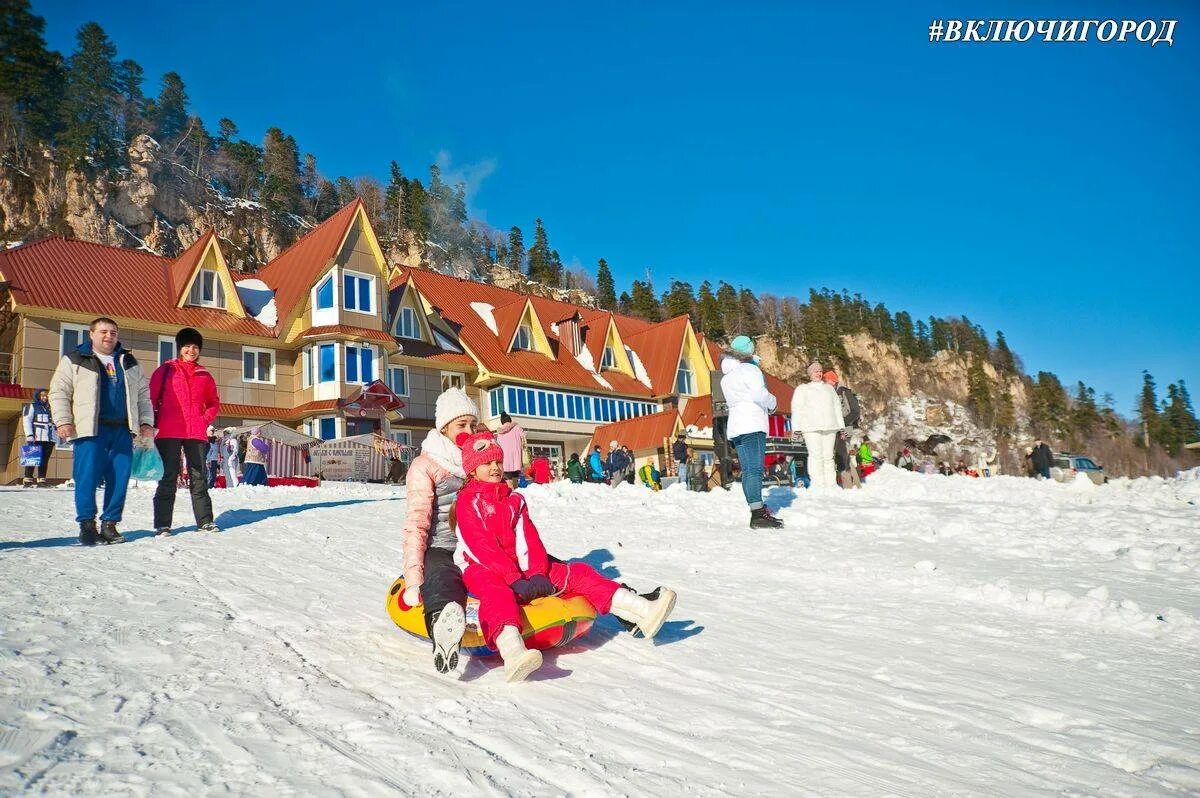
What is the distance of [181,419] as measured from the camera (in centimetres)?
812

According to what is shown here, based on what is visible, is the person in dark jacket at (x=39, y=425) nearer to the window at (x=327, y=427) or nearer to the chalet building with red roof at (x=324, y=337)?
the chalet building with red roof at (x=324, y=337)

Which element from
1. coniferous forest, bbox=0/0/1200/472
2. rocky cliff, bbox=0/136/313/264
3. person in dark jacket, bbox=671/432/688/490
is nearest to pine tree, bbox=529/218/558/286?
coniferous forest, bbox=0/0/1200/472

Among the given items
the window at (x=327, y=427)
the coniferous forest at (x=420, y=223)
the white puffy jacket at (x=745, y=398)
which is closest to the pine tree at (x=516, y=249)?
the coniferous forest at (x=420, y=223)

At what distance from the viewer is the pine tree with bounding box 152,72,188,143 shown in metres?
66.9

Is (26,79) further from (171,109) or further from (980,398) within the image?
(980,398)

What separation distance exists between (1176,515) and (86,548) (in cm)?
1171

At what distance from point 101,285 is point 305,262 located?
26.3 ft

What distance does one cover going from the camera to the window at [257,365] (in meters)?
30.6

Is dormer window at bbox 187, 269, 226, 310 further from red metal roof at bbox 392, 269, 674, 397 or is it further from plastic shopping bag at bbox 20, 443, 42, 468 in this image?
plastic shopping bag at bbox 20, 443, 42, 468

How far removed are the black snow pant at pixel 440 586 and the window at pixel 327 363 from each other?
28256 mm

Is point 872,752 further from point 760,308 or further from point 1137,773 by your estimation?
point 760,308

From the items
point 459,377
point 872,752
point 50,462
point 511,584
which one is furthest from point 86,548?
point 459,377

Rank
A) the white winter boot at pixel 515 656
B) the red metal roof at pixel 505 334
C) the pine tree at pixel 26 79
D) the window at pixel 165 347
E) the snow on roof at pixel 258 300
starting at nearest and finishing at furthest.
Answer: the white winter boot at pixel 515 656, the window at pixel 165 347, the snow on roof at pixel 258 300, the red metal roof at pixel 505 334, the pine tree at pixel 26 79

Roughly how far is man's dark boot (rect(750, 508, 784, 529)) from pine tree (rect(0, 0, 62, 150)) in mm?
56840
